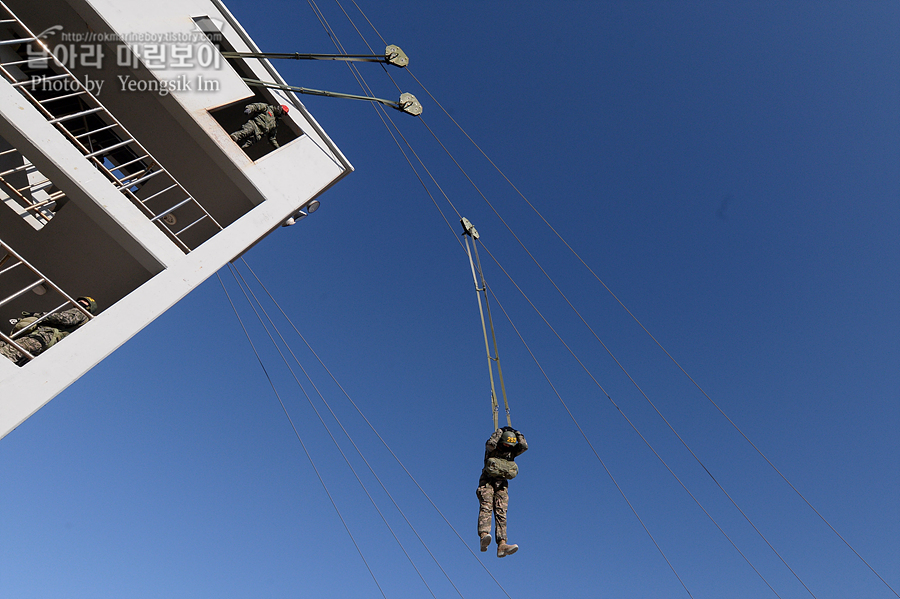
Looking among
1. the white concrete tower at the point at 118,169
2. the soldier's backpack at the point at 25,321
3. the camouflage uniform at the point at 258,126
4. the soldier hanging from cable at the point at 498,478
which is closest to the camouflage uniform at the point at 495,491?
the soldier hanging from cable at the point at 498,478

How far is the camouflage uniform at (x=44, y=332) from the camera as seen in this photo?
→ 5.81 meters

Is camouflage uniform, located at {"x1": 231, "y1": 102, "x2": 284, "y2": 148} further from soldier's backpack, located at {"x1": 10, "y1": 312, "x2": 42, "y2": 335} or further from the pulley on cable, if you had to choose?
→ soldier's backpack, located at {"x1": 10, "y1": 312, "x2": 42, "y2": 335}

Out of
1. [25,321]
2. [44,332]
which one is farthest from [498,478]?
[25,321]

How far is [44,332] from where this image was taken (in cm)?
612

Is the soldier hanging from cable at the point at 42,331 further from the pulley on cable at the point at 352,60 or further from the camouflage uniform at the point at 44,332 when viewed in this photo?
the pulley on cable at the point at 352,60

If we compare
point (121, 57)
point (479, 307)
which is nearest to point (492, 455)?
point (479, 307)

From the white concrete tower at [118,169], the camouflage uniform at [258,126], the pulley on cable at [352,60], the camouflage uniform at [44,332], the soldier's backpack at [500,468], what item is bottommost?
the camouflage uniform at [44,332]

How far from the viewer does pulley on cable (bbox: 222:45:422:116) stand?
8961 millimetres

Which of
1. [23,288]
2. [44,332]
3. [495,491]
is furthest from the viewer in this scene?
[495,491]

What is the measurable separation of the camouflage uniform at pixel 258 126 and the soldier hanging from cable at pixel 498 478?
7.66 m

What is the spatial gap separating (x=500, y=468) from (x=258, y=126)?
8393 mm

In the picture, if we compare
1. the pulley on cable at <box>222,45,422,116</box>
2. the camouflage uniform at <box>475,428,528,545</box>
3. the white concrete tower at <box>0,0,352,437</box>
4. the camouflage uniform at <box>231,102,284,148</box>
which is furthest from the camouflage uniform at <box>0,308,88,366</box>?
the camouflage uniform at <box>475,428,528,545</box>

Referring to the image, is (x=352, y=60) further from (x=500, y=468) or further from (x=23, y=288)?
(x=500, y=468)

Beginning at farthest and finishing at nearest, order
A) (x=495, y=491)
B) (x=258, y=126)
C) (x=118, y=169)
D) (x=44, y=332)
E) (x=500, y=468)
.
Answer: (x=258, y=126) < (x=495, y=491) < (x=500, y=468) < (x=118, y=169) < (x=44, y=332)
